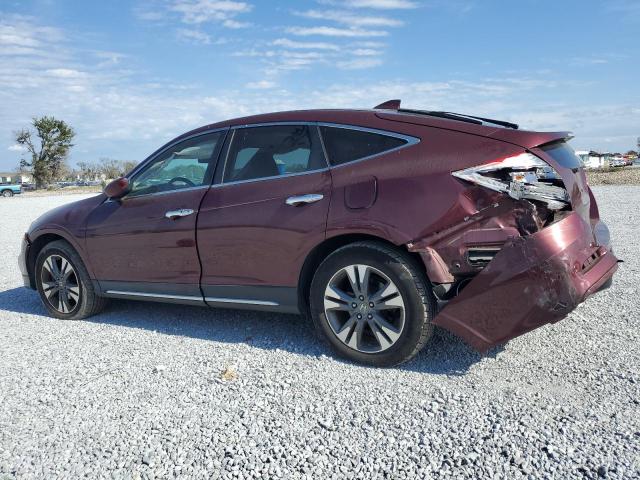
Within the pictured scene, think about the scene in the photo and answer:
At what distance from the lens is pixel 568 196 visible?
337 cm

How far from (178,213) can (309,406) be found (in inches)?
81.4

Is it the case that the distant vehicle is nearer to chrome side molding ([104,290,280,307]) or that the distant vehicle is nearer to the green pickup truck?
chrome side molding ([104,290,280,307])

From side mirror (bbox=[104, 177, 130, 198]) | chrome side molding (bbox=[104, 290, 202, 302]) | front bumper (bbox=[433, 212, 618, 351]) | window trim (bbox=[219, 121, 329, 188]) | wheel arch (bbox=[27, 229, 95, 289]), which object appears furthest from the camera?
wheel arch (bbox=[27, 229, 95, 289])

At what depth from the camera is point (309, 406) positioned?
124 inches

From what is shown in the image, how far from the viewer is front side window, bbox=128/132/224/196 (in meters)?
4.52

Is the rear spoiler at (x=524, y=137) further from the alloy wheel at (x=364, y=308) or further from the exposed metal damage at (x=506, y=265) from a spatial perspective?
the alloy wheel at (x=364, y=308)

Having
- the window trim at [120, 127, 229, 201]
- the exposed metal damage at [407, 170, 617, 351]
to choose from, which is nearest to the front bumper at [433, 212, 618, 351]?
the exposed metal damage at [407, 170, 617, 351]

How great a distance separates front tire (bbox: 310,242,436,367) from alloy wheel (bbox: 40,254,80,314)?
274cm

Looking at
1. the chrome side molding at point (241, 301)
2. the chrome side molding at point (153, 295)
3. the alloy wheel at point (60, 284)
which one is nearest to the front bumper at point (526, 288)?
the chrome side molding at point (241, 301)

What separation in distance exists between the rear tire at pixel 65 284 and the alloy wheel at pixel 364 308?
268cm

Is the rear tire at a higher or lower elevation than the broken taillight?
lower

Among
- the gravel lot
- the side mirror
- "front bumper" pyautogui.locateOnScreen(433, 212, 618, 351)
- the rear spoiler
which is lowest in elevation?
the gravel lot

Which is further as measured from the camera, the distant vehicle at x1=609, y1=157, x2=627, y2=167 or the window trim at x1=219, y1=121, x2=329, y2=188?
the distant vehicle at x1=609, y1=157, x2=627, y2=167

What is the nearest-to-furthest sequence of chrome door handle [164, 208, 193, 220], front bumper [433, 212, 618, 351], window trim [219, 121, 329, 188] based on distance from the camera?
front bumper [433, 212, 618, 351], window trim [219, 121, 329, 188], chrome door handle [164, 208, 193, 220]
